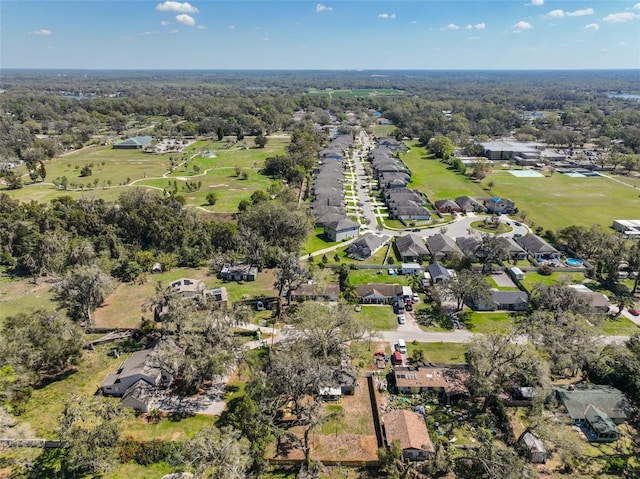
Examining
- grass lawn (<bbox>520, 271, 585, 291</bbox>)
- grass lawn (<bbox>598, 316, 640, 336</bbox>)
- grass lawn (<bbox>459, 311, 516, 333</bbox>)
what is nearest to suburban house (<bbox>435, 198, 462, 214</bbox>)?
grass lawn (<bbox>520, 271, 585, 291</bbox>)

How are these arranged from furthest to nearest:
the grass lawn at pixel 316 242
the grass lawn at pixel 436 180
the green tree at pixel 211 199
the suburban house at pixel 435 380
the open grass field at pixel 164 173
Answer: the grass lawn at pixel 436 180 < the open grass field at pixel 164 173 < the green tree at pixel 211 199 < the grass lawn at pixel 316 242 < the suburban house at pixel 435 380

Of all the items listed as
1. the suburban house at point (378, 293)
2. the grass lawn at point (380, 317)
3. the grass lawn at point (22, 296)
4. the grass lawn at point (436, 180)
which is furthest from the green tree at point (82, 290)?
the grass lawn at point (436, 180)

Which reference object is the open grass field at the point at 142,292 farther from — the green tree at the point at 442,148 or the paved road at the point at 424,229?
the green tree at the point at 442,148

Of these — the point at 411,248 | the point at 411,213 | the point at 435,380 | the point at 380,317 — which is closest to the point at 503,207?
the point at 411,213

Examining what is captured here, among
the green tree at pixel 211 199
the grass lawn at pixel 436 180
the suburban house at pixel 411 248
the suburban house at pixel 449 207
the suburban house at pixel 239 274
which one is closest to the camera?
the suburban house at pixel 239 274

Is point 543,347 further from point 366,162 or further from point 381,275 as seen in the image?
point 366,162
